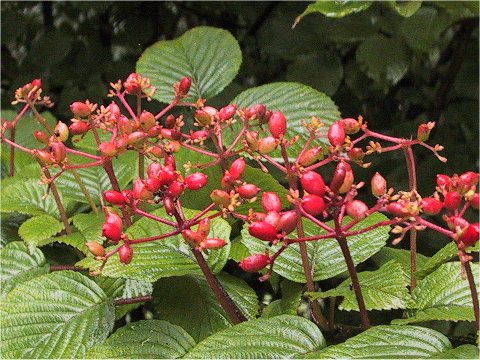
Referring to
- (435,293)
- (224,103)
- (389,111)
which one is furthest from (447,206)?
(389,111)

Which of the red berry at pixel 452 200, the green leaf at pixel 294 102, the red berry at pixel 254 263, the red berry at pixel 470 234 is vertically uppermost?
the red berry at pixel 452 200

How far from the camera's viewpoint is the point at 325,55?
1428 millimetres

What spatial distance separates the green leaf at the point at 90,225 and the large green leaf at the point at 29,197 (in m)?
0.08

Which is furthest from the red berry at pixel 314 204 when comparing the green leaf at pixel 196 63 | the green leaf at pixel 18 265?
the green leaf at pixel 196 63

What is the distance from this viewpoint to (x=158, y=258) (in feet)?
2.22

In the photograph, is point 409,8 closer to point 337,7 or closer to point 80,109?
point 337,7

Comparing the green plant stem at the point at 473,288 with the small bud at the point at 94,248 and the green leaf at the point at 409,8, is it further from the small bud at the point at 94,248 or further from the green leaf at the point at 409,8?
the green leaf at the point at 409,8

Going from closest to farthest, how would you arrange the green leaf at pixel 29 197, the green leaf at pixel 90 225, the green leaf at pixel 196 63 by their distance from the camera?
the green leaf at pixel 90 225
the green leaf at pixel 29 197
the green leaf at pixel 196 63

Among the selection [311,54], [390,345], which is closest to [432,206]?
[390,345]

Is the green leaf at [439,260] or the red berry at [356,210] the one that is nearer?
the red berry at [356,210]

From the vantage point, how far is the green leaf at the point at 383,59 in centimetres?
132

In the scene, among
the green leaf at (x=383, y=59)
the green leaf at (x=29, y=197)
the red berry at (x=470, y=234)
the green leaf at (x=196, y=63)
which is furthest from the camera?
the green leaf at (x=383, y=59)

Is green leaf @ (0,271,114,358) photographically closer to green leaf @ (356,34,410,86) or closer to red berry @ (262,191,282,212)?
red berry @ (262,191,282,212)

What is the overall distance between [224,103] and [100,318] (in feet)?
2.05
